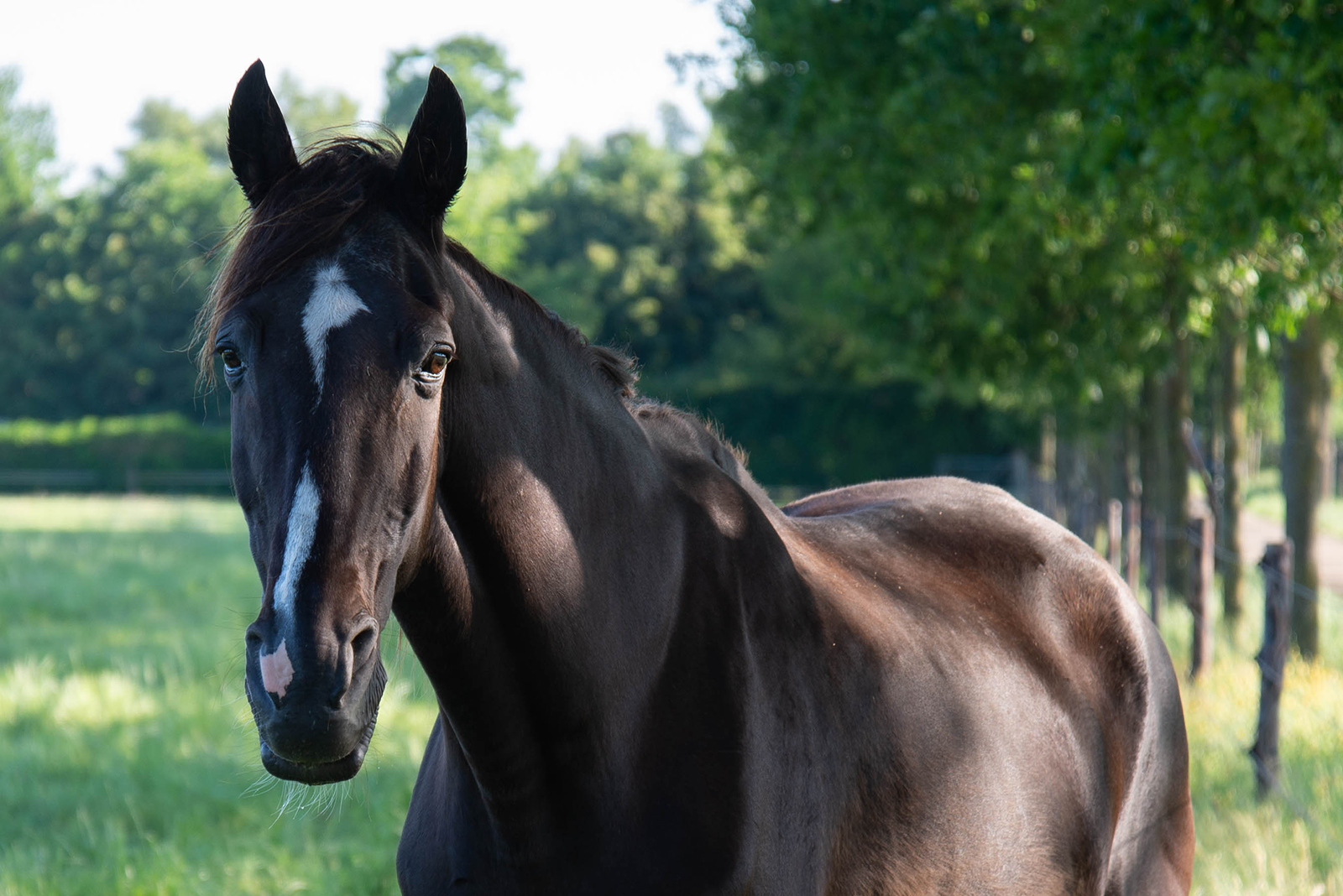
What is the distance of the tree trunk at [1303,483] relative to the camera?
8.26 meters

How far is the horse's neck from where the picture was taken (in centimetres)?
194

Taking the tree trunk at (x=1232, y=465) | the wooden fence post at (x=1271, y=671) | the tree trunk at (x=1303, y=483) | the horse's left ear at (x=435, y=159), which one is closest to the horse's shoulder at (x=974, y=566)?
the horse's left ear at (x=435, y=159)

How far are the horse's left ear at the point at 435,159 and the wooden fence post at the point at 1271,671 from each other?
499 centimetres

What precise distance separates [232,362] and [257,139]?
451mm

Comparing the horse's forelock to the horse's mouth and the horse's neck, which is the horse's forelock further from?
the horse's mouth

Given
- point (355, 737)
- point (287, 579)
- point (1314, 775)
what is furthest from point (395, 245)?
point (1314, 775)

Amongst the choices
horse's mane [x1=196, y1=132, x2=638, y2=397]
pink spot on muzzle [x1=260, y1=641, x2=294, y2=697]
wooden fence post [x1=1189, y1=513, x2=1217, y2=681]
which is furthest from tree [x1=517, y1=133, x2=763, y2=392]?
pink spot on muzzle [x1=260, y1=641, x2=294, y2=697]

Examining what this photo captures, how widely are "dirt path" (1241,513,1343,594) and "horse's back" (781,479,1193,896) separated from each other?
5941 millimetres

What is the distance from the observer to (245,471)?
1778 millimetres

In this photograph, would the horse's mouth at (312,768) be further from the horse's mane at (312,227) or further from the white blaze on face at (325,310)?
the horse's mane at (312,227)

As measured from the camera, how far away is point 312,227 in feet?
6.00

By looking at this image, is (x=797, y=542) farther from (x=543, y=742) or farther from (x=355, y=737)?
(x=355, y=737)

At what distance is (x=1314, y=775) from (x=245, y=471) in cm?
571

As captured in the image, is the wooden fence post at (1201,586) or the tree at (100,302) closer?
the wooden fence post at (1201,586)
